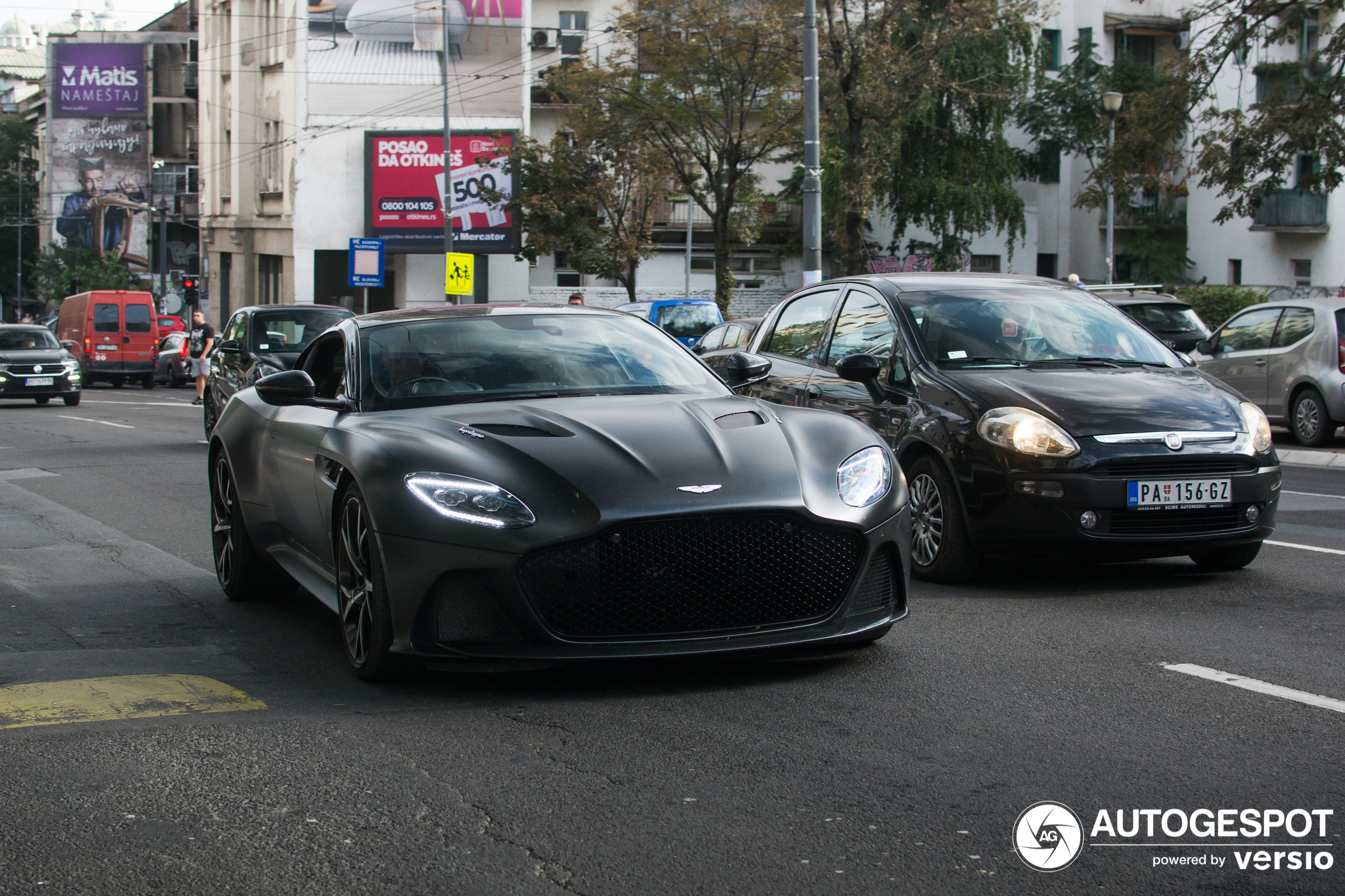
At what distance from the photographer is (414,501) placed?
501 centimetres

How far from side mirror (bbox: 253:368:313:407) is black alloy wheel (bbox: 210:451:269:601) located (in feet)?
4.12

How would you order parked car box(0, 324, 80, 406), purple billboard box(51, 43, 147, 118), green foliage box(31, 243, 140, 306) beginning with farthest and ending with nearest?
purple billboard box(51, 43, 147, 118), green foliage box(31, 243, 140, 306), parked car box(0, 324, 80, 406)

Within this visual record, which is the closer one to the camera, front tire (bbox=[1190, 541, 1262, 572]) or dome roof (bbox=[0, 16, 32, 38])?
front tire (bbox=[1190, 541, 1262, 572])

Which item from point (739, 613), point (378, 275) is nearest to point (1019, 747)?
point (739, 613)

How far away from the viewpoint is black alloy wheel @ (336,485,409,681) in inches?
203

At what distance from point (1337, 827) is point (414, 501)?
2.92 metres

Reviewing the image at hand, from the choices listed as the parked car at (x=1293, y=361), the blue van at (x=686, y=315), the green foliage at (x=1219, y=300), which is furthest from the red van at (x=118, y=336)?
the parked car at (x=1293, y=361)

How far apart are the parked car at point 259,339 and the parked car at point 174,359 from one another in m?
24.0

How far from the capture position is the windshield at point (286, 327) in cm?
1759

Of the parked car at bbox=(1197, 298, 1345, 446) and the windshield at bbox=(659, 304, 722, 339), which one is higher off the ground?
the windshield at bbox=(659, 304, 722, 339)

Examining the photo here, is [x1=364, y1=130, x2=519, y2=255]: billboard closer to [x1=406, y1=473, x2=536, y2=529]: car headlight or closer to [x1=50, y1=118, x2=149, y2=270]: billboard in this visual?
[x1=50, y1=118, x2=149, y2=270]: billboard

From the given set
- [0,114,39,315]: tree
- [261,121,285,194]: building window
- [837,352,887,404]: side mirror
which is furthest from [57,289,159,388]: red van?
[0,114,39,315]: tree

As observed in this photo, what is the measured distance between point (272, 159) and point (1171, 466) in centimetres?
5245

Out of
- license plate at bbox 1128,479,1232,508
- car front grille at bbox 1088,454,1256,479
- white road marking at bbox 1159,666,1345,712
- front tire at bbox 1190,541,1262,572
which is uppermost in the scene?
car front grille at bbox 1088,454,1256,479
